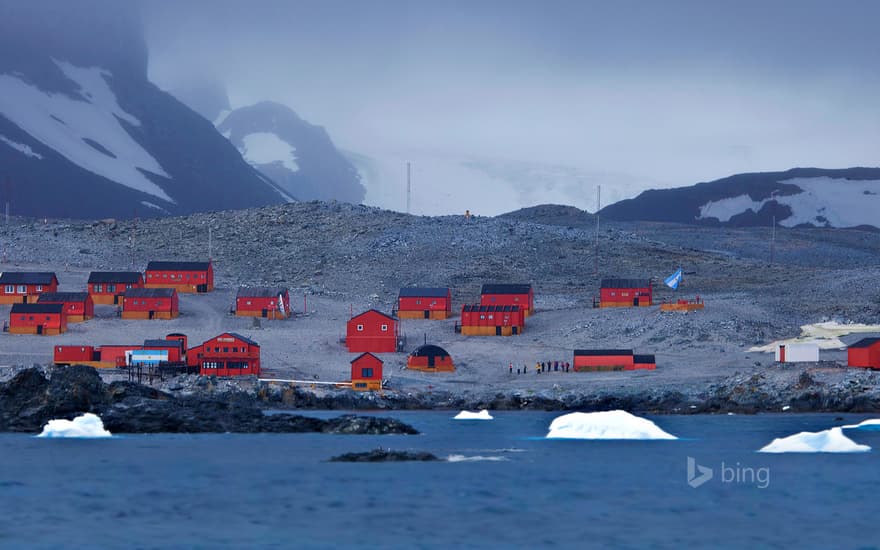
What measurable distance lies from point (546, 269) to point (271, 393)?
6084 centimetres

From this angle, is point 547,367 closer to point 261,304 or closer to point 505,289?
point 505,289

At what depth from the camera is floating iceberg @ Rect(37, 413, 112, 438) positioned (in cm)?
6197

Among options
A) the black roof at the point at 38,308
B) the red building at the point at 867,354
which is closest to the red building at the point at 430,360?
the red building at the point at 867,354

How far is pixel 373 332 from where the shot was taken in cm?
9369

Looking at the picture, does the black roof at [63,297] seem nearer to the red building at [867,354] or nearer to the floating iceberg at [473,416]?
the floating iceberg at [473,416]

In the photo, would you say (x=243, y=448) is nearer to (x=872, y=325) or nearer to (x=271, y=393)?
(x=271, y=393)

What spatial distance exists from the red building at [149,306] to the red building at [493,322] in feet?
69.5

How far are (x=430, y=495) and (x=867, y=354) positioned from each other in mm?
42382

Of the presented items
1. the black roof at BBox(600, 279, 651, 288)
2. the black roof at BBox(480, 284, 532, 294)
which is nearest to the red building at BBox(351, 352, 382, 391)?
the black roof at BBox(480, 284, 532, 294)

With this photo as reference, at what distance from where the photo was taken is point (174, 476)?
159 feet

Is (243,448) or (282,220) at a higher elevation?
(282,220)

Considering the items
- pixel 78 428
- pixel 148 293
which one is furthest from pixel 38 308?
pixel 78 428

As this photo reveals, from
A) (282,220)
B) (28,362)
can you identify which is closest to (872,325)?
(28,362)

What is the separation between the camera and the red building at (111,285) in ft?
356
